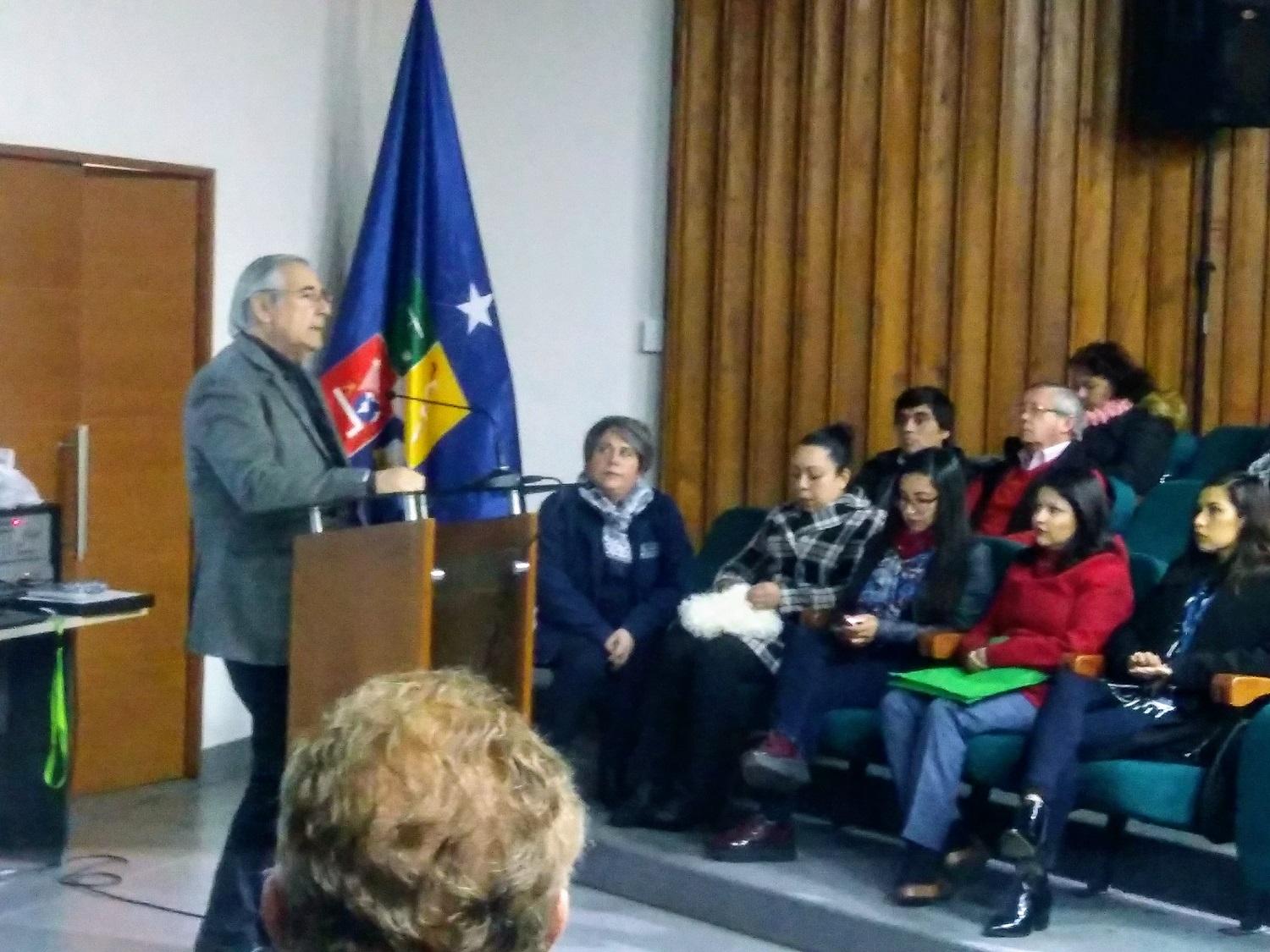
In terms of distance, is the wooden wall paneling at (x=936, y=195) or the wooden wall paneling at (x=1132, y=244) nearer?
the wooden wall paneling at (x=1132, y=244)

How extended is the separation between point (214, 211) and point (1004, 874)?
9.61 feet

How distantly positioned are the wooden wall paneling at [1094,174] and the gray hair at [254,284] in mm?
3094

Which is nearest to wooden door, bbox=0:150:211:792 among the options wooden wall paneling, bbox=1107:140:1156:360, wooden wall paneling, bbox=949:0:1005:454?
wooden wall paneling, bbox=949:0:1005:454

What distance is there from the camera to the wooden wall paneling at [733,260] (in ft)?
19.9

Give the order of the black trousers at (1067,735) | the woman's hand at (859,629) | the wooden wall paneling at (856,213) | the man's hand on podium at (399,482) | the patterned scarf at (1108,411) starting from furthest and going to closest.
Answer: the wooden wall paneling at (856,213) → the patterned scarf at (1108,411) → the woman's hand at (859,629) → the black trousers at (1067,735) → the man's hand on podium at (399,482)

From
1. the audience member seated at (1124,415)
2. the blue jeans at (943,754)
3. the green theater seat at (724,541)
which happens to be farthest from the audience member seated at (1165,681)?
the green theater seat at (724,541)

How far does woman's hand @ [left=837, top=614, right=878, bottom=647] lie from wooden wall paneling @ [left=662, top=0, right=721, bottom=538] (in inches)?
68.6

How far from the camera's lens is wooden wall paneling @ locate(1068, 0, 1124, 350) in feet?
18.6

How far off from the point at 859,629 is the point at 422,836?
11.1 feet

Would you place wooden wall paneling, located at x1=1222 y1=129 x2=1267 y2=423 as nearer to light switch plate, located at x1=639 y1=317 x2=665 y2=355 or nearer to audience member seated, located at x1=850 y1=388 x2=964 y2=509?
audience member seated, located at x1=850 y1=388 x2=964 y2=509

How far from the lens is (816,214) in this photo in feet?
19.7

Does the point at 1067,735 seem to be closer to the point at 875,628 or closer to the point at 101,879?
the point at 875,628

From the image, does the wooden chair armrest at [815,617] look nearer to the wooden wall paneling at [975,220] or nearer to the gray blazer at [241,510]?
the wooden wall paneling at [975,220]

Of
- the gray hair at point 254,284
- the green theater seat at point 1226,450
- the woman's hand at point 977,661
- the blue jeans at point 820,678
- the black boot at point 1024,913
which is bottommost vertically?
the black boot at point 1024,913
